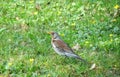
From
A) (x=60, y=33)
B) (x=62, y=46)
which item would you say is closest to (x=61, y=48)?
(x=62, y=46)

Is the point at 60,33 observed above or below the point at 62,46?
below

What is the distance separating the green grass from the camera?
7.77 meters

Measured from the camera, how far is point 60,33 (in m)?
9.26

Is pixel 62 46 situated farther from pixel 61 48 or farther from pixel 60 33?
pixel 60 33

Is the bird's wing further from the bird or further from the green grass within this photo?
the green grass

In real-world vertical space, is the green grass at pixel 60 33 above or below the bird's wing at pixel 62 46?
below

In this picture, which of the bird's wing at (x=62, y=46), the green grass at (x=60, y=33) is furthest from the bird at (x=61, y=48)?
the green grass at (x=60, y=33)

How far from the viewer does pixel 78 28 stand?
9484 millimetres

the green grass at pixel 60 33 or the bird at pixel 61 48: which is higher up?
the bird at pixel 61 48

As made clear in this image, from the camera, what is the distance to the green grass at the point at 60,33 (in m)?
7.77

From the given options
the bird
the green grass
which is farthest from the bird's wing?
the green grass

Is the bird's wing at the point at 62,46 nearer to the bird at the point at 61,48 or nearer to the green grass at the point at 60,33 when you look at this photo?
the bird at the point at 61,48

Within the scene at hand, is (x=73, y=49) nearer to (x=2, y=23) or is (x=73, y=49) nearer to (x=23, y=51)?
(x=23, y=51)

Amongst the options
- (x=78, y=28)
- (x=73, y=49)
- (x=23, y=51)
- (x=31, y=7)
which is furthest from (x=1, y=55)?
(x=31, y=7)
